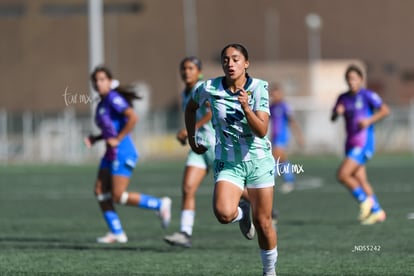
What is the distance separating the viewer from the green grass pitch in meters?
10.8

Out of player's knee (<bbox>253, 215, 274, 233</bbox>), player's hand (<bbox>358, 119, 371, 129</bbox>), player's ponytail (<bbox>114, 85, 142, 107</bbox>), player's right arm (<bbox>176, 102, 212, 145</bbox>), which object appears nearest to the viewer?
player's knee (<bbox>253, 215, 274, 233</bbox>)

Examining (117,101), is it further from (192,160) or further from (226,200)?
(226,200)

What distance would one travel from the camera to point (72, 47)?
64.4 meters

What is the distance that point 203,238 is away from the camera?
13.9 meters

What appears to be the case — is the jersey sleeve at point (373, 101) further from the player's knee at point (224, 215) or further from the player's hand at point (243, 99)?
the player's hand at point (243, 99)

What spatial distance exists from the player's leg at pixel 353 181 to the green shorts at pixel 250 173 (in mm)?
6356

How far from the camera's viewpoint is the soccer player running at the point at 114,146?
1317cm

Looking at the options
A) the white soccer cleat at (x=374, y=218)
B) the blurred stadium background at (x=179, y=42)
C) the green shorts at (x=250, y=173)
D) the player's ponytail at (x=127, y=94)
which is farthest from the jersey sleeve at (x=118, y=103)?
the blurred stadium background at (x=179, y=42)

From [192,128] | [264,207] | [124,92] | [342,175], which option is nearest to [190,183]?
[124,92]

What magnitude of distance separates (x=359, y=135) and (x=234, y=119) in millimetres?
6767

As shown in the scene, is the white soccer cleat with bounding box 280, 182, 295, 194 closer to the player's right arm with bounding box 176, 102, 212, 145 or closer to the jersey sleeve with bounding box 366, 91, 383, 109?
the jersey sleeve with bounding box 366, 91, 383, 109

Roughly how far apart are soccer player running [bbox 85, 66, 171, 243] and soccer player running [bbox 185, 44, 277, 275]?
3.80 m

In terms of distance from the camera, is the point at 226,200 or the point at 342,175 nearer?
the point at 226,200

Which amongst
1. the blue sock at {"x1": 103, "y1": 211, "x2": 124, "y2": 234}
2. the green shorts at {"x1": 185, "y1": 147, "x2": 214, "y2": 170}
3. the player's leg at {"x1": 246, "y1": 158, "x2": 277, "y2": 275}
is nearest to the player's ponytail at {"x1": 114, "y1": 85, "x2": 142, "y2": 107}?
the green shorts at {"x1": 185, "y1": 147, "x2": 214, "y2": 170}
